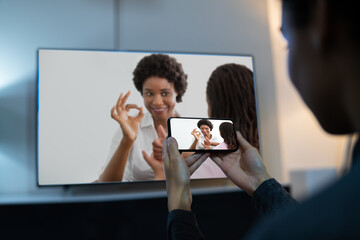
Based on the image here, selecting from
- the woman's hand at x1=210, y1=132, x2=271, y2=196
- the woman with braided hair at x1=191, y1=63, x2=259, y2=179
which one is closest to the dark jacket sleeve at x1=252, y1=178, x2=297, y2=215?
the woman's hand at x1=210, y1=132, x2=271, y2=196

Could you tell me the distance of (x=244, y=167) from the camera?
0.87m

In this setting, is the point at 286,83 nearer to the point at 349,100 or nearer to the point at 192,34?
the point at 192,34

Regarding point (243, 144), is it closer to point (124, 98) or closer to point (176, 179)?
point (176, 179)

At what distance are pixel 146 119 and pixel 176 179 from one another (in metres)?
1.02

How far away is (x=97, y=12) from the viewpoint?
6.20ft

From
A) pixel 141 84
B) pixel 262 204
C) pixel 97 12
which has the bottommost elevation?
pixel 262 204

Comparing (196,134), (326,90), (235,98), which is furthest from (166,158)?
(235,98)

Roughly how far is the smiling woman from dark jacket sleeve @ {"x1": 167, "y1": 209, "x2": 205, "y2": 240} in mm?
1085

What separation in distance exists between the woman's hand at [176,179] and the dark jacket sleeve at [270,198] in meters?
0.17

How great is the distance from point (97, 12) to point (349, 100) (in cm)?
180

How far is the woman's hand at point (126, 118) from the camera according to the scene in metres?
1.70

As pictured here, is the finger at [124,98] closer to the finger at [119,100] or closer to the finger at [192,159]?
the finger at [119,100]

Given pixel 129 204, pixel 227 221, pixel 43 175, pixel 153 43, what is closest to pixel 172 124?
pixel 129 204

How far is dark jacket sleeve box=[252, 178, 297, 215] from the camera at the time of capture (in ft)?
2.29
